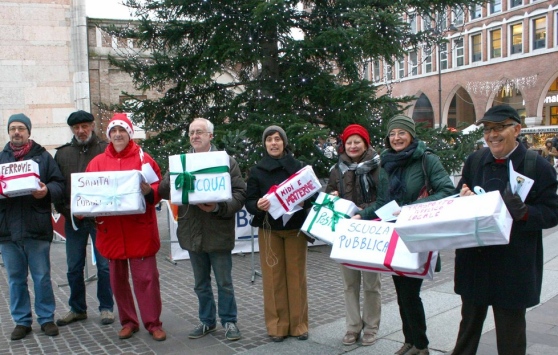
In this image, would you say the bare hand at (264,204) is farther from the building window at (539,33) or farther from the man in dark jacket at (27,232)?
the building window at (539,33)

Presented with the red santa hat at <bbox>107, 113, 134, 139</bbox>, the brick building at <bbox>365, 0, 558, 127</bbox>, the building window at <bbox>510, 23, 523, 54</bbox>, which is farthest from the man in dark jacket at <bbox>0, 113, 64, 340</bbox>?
the building window at <bbox>510, 23, 523, 54</bbox>

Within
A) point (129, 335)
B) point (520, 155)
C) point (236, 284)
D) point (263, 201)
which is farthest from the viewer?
point (236, 284)

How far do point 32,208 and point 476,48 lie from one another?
45.6 meters

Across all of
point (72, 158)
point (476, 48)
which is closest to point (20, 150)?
point (72, 158)

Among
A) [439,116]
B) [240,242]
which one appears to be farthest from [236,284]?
[439,116]

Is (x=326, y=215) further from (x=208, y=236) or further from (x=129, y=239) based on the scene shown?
(x=129, y=239)

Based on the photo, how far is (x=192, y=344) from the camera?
5.14 m

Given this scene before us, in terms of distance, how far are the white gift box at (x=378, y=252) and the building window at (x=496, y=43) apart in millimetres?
42975

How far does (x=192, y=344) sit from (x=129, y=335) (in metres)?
0.71

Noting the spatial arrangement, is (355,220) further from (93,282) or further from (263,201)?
(93,282)

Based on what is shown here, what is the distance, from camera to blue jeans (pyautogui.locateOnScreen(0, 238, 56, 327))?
5.35 meters

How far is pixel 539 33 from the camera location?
126ft

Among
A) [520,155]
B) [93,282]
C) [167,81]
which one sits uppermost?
[167,81]

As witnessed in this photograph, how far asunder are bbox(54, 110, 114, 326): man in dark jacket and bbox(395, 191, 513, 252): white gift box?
3.59 metres
